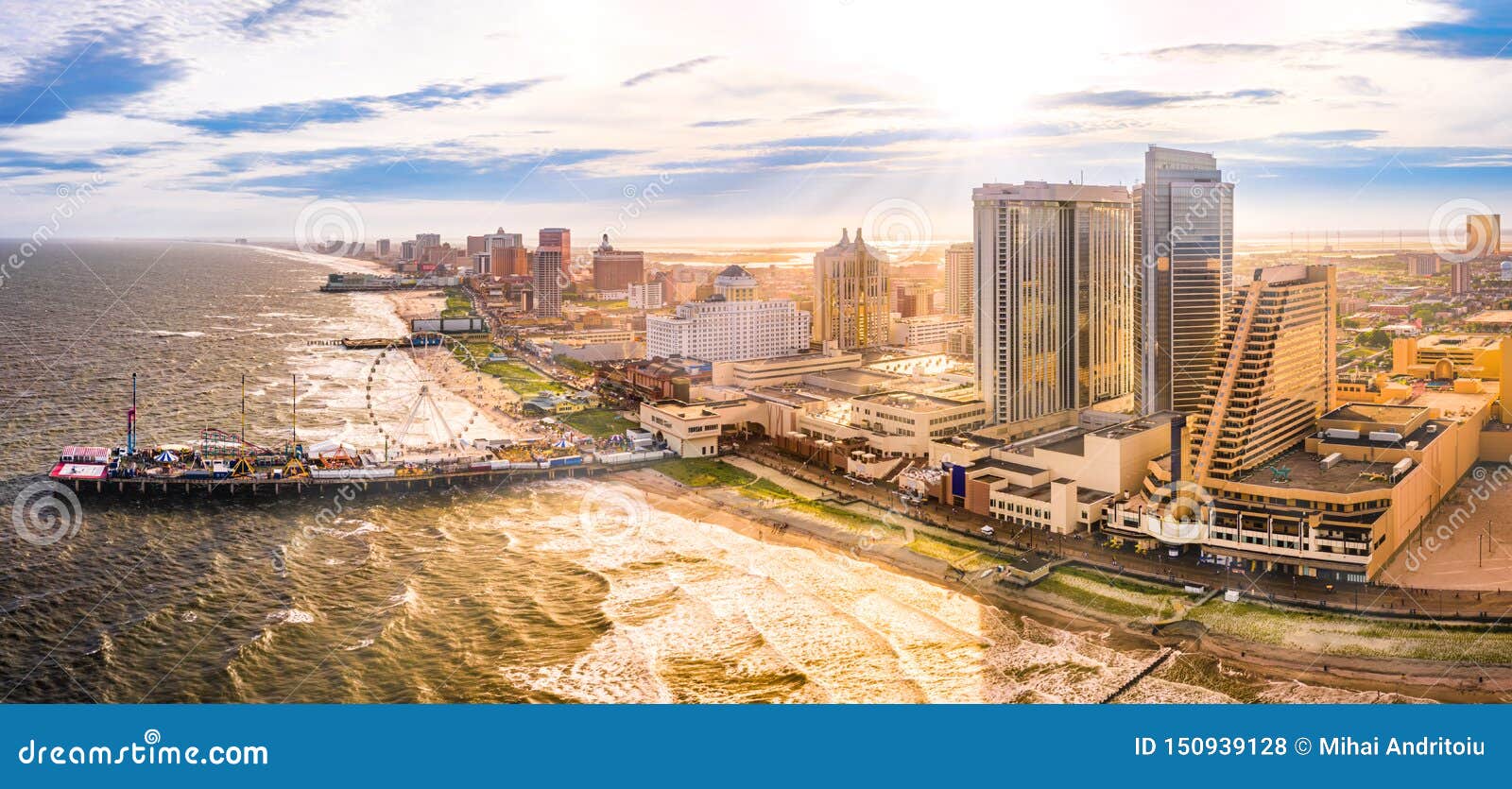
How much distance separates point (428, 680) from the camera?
10.8 meters

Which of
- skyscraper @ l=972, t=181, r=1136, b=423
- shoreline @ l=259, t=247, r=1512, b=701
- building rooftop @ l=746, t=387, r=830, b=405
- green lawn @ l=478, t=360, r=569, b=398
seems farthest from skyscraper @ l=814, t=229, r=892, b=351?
shoreline @ l=259, t=247, r=1512, b=701

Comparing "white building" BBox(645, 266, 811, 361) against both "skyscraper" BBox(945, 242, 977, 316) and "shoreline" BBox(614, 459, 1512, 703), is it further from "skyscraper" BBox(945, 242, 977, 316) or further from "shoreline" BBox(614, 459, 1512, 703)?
"shoreline" BBox(614, 459, 1512, 703)

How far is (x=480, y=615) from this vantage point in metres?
12.5

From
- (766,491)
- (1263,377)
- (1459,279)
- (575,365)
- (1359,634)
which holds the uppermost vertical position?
(1459,279)

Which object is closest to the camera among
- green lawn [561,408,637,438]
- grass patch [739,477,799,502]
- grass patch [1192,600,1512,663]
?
grass patch [1192,600,1512,663]

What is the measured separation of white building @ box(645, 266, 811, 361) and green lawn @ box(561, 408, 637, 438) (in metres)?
6.71

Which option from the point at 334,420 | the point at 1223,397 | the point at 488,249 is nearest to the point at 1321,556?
the point at 1223,397

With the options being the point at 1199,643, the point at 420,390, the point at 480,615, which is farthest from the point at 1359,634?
the point at 420,390

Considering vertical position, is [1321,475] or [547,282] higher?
[547,282]

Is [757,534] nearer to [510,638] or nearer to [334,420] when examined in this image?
[510,638]

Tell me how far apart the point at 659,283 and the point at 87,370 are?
26.2m

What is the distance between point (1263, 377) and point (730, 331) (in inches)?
766

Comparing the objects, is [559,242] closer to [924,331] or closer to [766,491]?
[924,331]

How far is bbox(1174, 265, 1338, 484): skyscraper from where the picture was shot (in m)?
15.6
